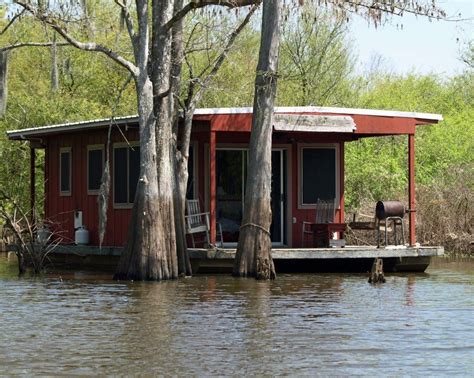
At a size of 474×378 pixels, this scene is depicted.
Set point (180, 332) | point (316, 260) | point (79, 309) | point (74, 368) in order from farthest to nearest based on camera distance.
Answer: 1. point (316, 260)
2. point (79, 309)
3. point (180, 332)
4. point (74, 368)

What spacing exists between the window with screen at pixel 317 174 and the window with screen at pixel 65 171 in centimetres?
600

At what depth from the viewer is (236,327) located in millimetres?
16172

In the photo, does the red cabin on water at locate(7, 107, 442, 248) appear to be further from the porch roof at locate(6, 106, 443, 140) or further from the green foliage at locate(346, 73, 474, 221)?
the green foliage at locate(346, 73, 474, 221)

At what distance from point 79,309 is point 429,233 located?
17234 mm

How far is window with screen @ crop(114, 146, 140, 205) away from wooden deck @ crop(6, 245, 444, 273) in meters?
1.29

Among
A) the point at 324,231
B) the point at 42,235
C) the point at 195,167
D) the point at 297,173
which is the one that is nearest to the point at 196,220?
the point at 195,167

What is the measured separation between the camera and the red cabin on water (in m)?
25.9

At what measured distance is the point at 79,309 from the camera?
1852 centimetres

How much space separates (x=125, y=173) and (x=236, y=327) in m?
11.5

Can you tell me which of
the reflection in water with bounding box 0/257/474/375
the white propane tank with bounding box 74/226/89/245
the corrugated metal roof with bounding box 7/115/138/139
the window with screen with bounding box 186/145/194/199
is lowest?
the reflection in water with bounding box 0/257/474/375

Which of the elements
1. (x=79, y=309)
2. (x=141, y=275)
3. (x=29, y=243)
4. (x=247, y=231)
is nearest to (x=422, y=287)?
(x=247, y=231)

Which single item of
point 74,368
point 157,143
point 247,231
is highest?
point 157,143

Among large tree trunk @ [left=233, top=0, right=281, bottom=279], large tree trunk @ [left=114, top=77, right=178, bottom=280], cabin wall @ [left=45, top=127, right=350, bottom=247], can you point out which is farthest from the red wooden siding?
large tree trunk @ [left=114, top=77, right=178, bottom=280]

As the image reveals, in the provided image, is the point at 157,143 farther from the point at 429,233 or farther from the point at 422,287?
the point at 429,233
